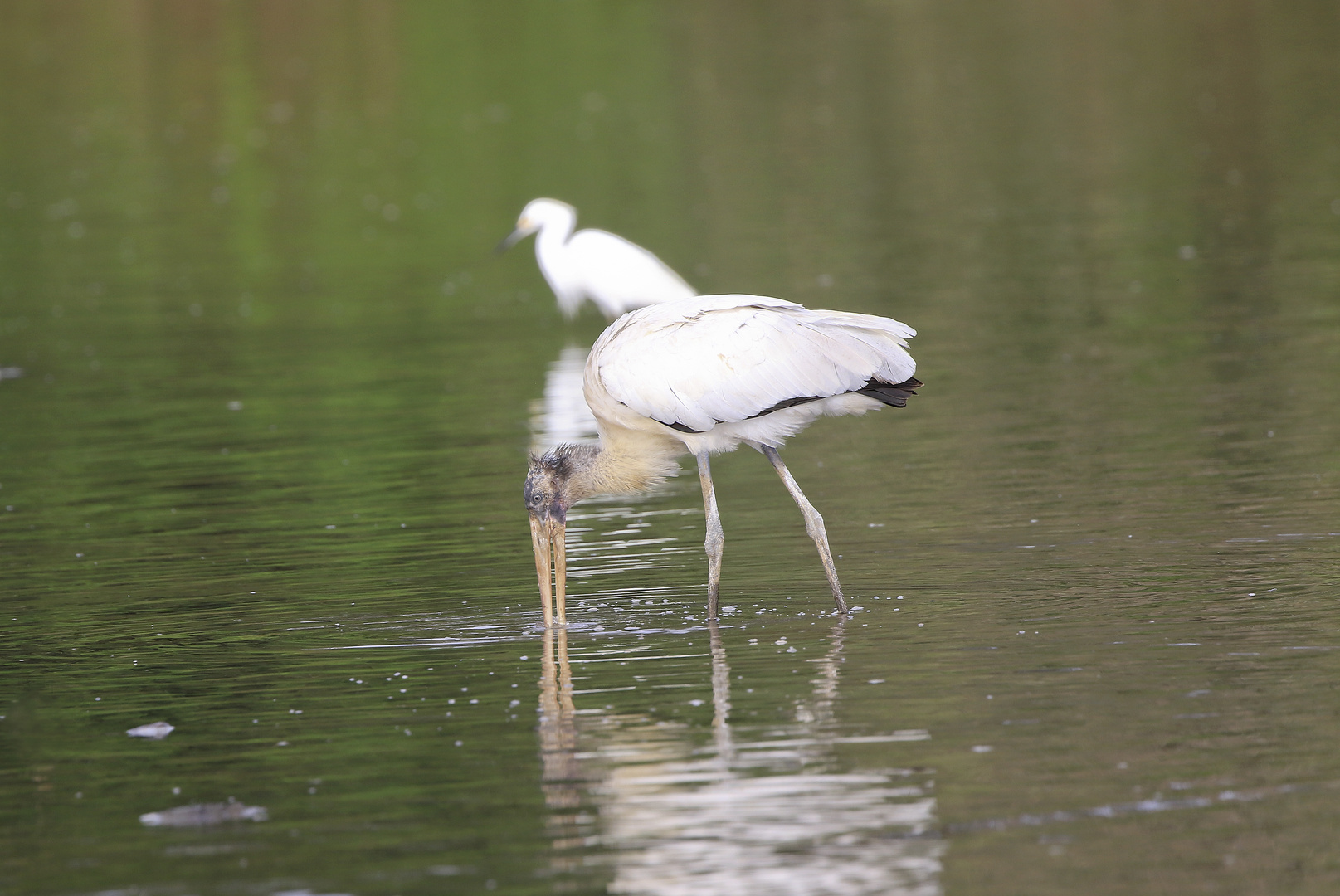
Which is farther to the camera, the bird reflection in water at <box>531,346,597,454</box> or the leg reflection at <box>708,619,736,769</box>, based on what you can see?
the bird reflection in water at <box>531,346,597,454</box>

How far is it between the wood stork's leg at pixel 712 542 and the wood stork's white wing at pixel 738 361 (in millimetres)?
277

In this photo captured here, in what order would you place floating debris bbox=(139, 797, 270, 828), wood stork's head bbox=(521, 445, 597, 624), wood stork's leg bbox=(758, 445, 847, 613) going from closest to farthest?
floating debris bbox=(139, 797, 270, 828) → wood stork's leg bbox=(758, 445, 847, 613) → wood stork's head bbox=(521, 445, 597, 624)

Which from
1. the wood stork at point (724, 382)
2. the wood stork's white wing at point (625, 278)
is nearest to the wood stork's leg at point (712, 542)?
the wood stork at point (724, 382)

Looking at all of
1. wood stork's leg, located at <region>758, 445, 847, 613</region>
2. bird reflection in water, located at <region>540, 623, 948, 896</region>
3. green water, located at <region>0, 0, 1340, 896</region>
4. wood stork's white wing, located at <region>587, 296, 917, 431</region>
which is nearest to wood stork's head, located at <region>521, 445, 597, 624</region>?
green water, located at <region>0, 0, 1340, 896</region>

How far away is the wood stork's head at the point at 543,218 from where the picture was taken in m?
19.6

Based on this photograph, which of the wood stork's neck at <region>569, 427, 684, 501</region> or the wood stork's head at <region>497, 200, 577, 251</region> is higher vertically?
the wood stork's head at <region>497, 200, 577, 251</region>

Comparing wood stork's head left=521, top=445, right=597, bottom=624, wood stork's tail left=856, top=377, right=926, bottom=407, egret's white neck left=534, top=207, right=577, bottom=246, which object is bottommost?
wood stork's head left=521, top=445, right=597, bottom=624

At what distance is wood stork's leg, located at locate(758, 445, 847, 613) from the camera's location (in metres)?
8.47

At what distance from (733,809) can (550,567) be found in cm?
294

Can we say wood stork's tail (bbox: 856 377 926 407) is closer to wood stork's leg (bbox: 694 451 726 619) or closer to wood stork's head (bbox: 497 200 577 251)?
wood stork's leg (bbox: 694 451 726 619)

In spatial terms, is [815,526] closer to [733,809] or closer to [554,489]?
[554,489]

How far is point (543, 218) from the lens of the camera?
65.5 ft

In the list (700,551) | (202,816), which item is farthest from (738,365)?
(202,816)

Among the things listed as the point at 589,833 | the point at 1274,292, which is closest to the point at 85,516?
the point at 589,833
